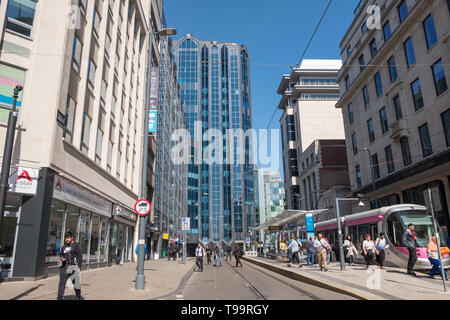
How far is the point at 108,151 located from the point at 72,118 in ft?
19.4

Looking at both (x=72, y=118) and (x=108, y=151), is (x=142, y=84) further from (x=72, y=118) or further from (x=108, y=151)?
(x=72, y=118)

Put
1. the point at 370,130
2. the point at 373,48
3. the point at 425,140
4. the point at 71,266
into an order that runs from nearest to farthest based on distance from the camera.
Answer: the point at 71,266
the point at 425,140
the point at 373,48
the point at 370,130

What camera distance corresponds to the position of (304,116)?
63594 millimetres

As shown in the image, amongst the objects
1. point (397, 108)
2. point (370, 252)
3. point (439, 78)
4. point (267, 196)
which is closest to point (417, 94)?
point (439, 78)

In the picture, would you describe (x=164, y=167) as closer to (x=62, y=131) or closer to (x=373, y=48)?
(x=373, y=48)

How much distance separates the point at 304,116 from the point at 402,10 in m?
35.9

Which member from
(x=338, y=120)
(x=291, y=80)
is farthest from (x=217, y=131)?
(x=338, y=120)

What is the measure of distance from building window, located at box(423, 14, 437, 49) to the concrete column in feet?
85.0

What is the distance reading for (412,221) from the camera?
16984 mm

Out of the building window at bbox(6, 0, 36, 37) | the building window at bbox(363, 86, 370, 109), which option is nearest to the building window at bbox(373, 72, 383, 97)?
the building window at bbox(363, 86, 370, 109)

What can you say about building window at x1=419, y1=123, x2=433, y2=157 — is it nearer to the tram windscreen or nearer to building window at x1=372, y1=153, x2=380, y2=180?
building window at x1=372, y1=153, x2=380, y2=180

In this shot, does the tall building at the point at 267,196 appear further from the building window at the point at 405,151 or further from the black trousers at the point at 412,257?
the black trousers at the point at 412,257

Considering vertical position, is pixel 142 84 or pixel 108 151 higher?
pixel 142 84

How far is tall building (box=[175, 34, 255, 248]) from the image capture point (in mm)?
95125
